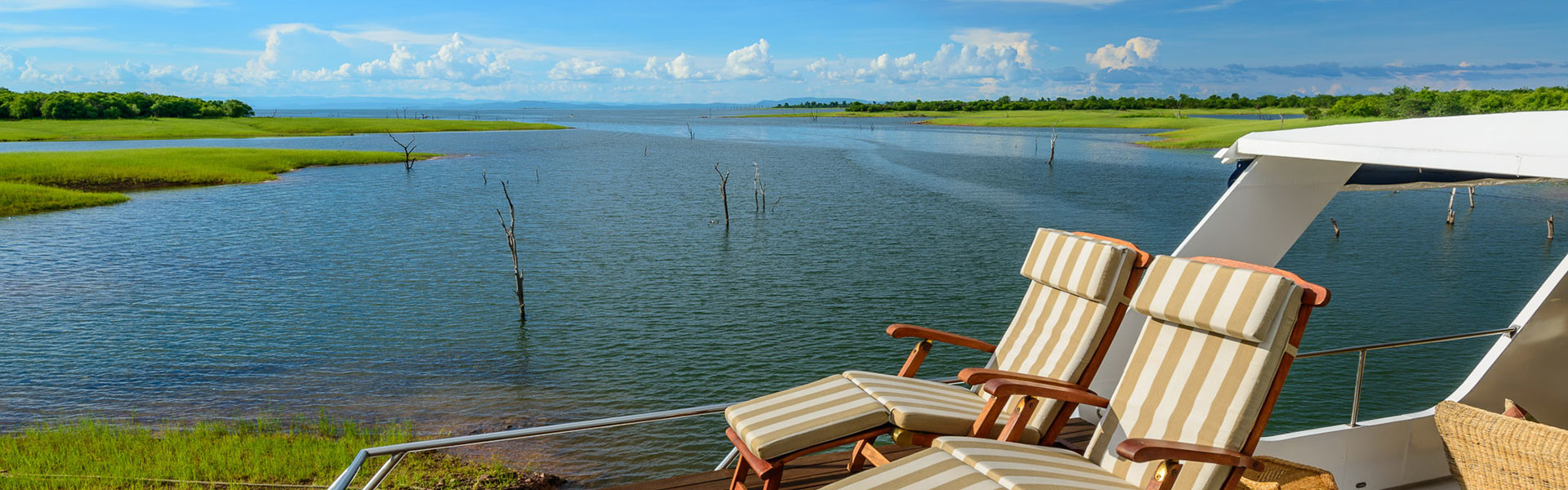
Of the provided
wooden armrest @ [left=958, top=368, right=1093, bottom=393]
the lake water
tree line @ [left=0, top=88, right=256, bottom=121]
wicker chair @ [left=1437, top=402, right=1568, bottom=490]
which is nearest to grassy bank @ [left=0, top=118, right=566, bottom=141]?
tree line @ [left=0, top=88, right=256, bottom=121]

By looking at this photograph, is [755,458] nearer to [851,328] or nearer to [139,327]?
[851,328]

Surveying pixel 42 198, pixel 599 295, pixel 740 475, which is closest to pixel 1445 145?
pixel 740 475

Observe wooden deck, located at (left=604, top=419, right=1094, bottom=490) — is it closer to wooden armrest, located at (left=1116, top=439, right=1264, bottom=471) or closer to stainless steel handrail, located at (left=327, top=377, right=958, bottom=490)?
stainless steel handrail, located at (left=327, top=377, right=958, bottom=490)

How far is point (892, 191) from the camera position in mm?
34969

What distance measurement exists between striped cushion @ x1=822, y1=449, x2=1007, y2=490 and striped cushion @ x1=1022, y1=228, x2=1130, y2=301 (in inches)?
56.4

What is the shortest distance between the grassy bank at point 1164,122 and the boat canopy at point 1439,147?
5884 cm

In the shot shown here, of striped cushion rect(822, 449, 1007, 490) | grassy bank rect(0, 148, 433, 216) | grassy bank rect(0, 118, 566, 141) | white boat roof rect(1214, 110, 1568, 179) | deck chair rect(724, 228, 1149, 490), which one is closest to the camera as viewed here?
striped cushion rect(822, 449, 1007, 490)

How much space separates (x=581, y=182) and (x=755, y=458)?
37.6 meters

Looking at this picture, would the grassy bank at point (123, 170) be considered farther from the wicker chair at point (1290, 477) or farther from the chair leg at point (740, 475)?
the wicker chair at point (1290, 477)

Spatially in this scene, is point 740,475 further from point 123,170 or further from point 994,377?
point 123,170

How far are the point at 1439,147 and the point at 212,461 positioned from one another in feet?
32.4

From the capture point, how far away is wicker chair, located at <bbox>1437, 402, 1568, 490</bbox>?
3.03m

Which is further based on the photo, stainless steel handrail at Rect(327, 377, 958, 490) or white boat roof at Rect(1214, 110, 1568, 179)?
stainless steel handrail at Rect(327, 377, 958, 490)

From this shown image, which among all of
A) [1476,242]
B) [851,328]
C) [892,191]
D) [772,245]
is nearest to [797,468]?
[851,328]
